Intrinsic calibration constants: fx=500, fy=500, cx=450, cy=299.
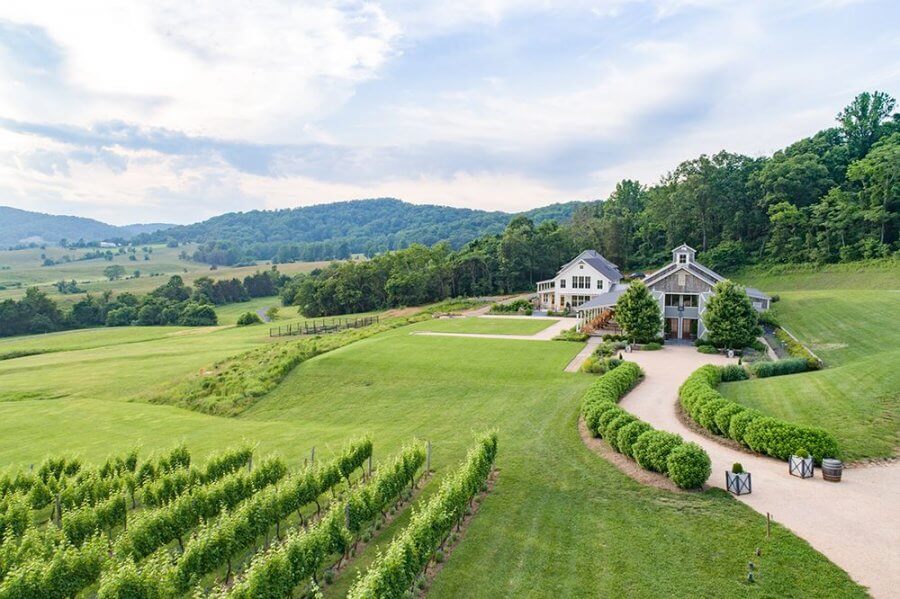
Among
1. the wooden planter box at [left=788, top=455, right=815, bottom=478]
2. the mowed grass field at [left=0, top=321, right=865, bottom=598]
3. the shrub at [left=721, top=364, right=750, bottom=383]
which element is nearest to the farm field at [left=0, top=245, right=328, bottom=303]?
the mowed grass field at [left=0, top=321, right=865, bottom=598]

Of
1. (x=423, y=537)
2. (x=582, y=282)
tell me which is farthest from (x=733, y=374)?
(x=582, y=282)

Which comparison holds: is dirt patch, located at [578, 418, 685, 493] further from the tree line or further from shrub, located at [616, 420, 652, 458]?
the tree line

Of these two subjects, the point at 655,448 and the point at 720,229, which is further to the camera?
the point at 720,229

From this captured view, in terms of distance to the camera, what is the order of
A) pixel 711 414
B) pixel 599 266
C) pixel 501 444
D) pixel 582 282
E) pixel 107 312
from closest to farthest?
pixel 711 414
pixel 501 444
pixel 582 282
pixel 599 266
pixel 107 312

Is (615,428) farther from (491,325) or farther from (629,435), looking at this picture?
(491,325)

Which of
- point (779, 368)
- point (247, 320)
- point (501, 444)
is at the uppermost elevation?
point (779, 368)

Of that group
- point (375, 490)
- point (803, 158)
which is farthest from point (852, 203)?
point (375, 490)

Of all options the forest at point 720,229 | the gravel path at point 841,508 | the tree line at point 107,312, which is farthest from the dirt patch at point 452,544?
the tree line at point 107,312

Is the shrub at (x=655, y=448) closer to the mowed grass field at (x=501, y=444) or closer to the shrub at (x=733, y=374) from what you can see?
the mowed grass field at (x=501, y=444)
